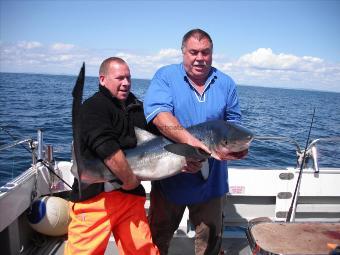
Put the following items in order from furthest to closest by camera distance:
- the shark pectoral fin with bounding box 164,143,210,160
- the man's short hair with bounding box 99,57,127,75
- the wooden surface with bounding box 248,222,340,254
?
the man's short hair with bounding box 99,57,127,75 < the shark pectoral fin with bounding box 164,143,210,160 < the wooden surface with bounding box 248,222,340,254

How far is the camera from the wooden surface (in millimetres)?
2797

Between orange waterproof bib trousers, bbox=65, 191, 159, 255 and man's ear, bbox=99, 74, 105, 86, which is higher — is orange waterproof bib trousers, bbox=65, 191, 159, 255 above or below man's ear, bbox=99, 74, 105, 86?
below

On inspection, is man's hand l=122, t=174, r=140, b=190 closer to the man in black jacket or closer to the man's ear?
the man in black jacket

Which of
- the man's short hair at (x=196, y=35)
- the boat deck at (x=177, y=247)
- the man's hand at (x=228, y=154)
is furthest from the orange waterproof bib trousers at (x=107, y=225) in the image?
the man's short hair at (x=196, y=35)

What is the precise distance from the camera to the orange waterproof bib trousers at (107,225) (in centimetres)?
306

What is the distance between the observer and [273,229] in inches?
124

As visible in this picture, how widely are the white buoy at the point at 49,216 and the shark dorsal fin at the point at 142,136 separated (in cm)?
212

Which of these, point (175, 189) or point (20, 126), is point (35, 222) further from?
point (20, 126)

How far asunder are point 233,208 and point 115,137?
308 centimetres

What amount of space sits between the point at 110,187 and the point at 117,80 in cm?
99

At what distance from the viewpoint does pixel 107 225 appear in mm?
3115

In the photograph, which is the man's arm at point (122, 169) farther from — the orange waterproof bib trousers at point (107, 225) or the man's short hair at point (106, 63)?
the man's short hair at point (106, 63)

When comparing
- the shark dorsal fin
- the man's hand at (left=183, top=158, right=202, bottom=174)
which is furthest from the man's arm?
the man's hand at (left=183, top=158, right=202, bottom=174)

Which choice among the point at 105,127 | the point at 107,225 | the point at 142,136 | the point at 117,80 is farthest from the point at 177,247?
the point at 117,80
